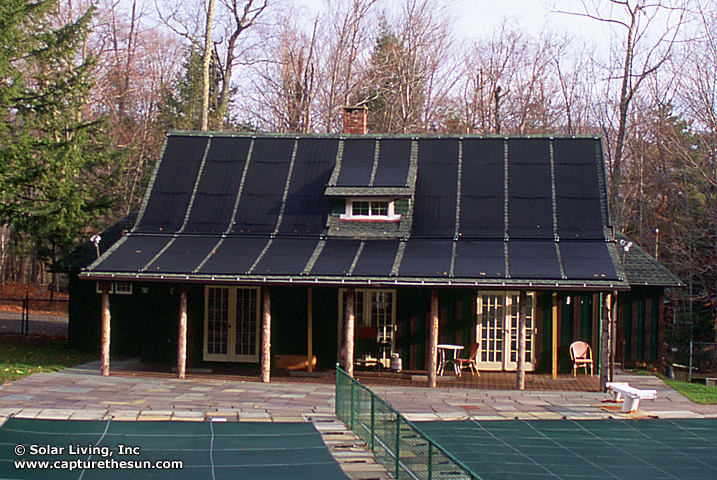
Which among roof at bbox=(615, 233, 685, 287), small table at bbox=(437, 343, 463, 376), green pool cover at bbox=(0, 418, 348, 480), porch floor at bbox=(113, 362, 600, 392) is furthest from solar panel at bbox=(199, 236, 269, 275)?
roof at bbox=(615, 233, 685, 287)

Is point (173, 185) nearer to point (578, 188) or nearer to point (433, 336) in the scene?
point (433, 336)

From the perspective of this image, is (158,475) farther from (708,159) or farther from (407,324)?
(708,159)

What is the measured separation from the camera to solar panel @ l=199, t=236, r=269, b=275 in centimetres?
1608

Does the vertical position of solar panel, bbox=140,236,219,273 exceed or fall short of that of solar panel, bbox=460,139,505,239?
it falls short

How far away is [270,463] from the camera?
9.90 m

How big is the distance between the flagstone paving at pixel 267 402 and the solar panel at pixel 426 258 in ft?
8.17

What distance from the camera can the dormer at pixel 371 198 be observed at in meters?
18.0

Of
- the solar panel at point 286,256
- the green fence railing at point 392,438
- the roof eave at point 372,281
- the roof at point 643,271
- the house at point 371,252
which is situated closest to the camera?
the green fence railing at point 392,438

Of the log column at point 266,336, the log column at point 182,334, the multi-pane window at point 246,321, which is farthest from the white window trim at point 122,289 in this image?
the log column at point 266,336

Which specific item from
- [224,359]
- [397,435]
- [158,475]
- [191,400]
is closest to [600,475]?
[397,435]

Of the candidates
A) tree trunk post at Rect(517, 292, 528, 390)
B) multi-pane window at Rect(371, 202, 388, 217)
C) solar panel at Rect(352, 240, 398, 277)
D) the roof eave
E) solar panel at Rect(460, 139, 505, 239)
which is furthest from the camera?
multi-pane window at Rect(371, 202, 388, 217)

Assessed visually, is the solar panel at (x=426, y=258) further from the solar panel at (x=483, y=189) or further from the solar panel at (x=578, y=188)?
the solar panel at (x=578, y=188)

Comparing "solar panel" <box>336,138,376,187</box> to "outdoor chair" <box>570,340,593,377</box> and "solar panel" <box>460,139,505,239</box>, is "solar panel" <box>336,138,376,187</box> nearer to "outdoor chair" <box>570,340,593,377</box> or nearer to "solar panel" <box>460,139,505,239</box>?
"solar panel" <box>460,139,505,239</box>

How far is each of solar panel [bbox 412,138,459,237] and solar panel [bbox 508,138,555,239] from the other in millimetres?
1415
